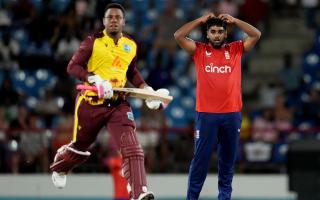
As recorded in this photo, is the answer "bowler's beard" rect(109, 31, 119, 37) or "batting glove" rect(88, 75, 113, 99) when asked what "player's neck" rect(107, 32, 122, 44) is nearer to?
"bowler's beard" rect(109, 31, 119, 37)

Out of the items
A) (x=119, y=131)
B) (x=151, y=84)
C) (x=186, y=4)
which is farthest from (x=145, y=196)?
(x=186, y=4)

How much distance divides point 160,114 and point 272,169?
2001 mm

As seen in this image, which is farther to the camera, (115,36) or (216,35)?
(115,36)

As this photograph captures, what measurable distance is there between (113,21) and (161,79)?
23.6 feet

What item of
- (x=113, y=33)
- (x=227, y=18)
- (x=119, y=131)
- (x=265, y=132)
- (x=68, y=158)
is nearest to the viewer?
(x=227, y=18)

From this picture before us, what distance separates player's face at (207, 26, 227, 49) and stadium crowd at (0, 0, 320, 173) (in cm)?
572

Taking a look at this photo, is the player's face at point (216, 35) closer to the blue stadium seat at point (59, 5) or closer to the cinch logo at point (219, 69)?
the cinch logo at point (219, 69)

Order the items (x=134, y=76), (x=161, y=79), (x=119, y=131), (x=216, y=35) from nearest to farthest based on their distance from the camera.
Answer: (x=216, y=35), (x=119, y=131), (x=134, y=76), (x=161, y=79)

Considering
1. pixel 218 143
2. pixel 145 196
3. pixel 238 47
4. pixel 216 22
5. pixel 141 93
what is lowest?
pixel 145 196

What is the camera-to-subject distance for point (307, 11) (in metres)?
19.1

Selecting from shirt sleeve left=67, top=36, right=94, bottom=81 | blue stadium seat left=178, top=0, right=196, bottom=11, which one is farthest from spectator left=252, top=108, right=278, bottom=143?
shirt sleeve left=67, top=36, right=94, bottom=81

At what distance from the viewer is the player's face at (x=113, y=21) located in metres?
10.1

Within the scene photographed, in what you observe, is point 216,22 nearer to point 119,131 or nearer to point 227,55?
point 227,55

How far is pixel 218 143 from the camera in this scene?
10164mm
